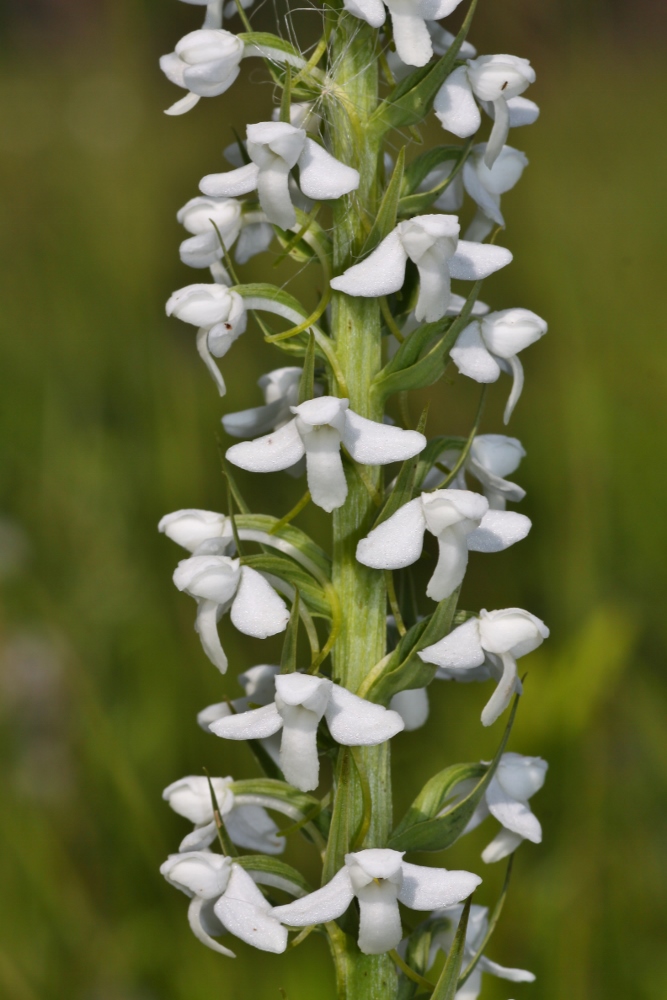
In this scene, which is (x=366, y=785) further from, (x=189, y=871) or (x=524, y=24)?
(x=524, y=24)

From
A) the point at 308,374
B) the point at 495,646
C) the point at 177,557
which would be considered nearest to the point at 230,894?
the point at 495,646

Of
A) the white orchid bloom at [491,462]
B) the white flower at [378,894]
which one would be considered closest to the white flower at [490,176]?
the white orchid bloom at [491,462]

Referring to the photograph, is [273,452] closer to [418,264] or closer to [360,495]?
[360,495]

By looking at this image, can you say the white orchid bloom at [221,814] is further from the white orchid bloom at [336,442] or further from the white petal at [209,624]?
the white orchid bloom at [336,442]

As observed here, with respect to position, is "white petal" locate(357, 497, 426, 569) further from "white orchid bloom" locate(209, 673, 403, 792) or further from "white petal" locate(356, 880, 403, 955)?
"white petal" locate(356, 880, 403, 955)

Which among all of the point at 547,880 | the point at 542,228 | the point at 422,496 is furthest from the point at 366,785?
the point at 542,228

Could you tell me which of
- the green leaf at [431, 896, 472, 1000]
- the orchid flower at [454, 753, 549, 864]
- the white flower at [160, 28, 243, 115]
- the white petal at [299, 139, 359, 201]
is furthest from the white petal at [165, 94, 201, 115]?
the green leaf at [431, 896, 472, 1000]
